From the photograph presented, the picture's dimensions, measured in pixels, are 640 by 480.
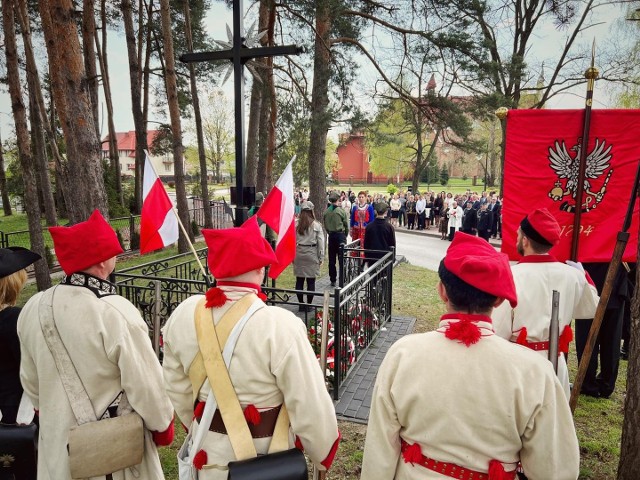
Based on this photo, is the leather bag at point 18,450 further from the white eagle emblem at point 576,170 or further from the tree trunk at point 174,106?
the tree trunk at point 174,106

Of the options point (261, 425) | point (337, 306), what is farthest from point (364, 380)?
point (261, 425)

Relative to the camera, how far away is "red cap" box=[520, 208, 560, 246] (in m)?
3.35

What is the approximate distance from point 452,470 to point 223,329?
1189mm

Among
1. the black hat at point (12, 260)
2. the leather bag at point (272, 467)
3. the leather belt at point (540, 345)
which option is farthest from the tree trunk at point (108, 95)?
the leather bag at point (272, 467)

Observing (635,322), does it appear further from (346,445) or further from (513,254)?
(346,445)

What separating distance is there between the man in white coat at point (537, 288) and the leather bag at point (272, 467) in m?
1.89

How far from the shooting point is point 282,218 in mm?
4676

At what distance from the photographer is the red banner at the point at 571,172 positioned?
4.06m

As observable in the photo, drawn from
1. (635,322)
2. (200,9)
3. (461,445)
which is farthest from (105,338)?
(200,9)

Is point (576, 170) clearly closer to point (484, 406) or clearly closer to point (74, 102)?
point (484, 406)

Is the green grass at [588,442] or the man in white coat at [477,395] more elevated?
the man in white coat at [477,395]

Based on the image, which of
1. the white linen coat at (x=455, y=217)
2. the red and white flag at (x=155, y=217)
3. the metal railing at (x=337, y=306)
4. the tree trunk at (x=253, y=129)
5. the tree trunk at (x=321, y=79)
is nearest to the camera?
the red and white flag at (x=155, y=217)

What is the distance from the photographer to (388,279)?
802 cm

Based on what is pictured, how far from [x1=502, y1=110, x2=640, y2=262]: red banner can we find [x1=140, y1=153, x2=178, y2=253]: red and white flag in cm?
338
